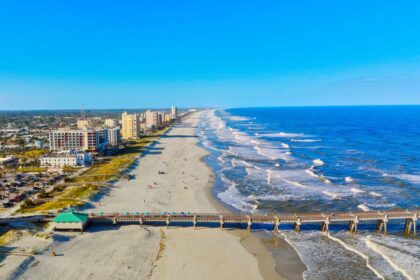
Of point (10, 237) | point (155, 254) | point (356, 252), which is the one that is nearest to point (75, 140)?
point (10, 237)

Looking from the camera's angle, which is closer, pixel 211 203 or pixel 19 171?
pixel 211 203

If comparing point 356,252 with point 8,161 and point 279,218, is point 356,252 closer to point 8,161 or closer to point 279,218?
point 279,218

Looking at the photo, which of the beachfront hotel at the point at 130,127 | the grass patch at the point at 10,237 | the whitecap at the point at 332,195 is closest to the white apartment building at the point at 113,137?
the beachfront hotel at the point at 130,127

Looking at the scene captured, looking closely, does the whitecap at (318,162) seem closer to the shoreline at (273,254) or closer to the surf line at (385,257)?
the surf line at (385,257)

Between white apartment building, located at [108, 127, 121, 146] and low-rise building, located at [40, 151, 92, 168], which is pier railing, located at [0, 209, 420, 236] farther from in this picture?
white apartment building, located at [108, 127, 121, 146]

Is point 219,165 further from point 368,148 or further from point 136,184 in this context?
point 368,148

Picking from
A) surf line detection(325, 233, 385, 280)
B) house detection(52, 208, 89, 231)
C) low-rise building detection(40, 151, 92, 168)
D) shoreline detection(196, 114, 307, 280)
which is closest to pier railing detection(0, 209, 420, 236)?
shoreline detection(196, 114, 307, 280)

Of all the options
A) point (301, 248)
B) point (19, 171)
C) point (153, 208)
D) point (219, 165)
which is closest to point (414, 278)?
point (301, 248)

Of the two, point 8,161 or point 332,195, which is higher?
point 8,161

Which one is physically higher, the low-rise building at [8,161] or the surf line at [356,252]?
the low-rise building at [8,161]
